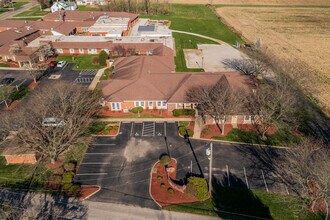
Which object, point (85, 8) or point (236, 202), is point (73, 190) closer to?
point (236, 202)

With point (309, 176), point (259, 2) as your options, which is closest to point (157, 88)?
point (309, 176)

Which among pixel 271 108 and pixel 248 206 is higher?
pixel 271 108

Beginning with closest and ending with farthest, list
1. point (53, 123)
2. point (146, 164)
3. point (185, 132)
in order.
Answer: point (146, 164) → point (53, 123) → point (185, 132)

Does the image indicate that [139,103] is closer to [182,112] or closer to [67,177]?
[182,112]

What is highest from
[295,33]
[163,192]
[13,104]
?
[295,33]

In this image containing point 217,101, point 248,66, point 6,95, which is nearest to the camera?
point 217,101

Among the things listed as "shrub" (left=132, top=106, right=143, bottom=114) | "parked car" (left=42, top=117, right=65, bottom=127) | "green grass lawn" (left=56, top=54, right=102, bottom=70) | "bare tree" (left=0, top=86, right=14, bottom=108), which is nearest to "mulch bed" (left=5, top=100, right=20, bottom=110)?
"bare tree" (left=0, top=86, right=14, bottom=108)

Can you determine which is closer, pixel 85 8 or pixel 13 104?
pixel 13 104

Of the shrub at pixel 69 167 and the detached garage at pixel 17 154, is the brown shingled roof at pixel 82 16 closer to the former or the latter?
the detached garage at pixel 17 154
